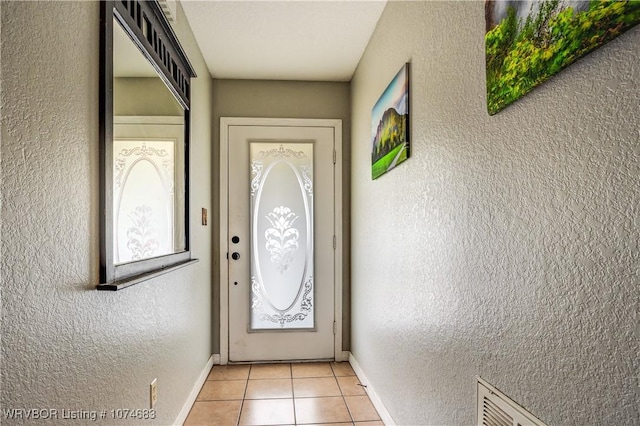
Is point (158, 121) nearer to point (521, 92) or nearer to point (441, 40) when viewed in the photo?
point (441, 40)

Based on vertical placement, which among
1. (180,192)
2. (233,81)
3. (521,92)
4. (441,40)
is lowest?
(180,192)

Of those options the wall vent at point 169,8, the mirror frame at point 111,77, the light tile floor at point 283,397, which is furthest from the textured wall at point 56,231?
the light tile floor at point 283,397

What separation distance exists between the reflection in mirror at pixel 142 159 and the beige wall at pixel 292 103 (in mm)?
1303

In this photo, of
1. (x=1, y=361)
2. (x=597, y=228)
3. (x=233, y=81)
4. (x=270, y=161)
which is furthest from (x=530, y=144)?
(x=233, y=81)

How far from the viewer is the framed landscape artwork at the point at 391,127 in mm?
1967

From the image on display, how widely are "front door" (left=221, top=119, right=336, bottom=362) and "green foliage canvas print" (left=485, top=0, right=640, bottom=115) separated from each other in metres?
2.42

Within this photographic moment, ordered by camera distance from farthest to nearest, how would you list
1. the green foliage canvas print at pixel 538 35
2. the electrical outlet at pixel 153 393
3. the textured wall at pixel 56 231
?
the electrical outlet at pixel 153 393 → the textured wall at pixel 56 231 → the green foliage canvas print at pixel 538 35

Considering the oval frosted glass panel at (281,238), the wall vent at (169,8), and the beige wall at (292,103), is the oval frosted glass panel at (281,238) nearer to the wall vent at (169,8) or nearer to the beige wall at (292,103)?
the beige wall at (292,103)

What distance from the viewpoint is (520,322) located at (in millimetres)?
1056

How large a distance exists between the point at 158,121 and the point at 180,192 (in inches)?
20.9

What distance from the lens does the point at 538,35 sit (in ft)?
3.11

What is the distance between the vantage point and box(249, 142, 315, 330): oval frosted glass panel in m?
3.50

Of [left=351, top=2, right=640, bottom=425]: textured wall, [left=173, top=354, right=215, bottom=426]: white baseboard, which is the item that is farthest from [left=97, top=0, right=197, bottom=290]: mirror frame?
[left=351, top=2, right=640, bottom=425]: textured wall

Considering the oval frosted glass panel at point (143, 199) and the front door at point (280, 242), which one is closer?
the oval frosted glass panel at point (143, 199)
